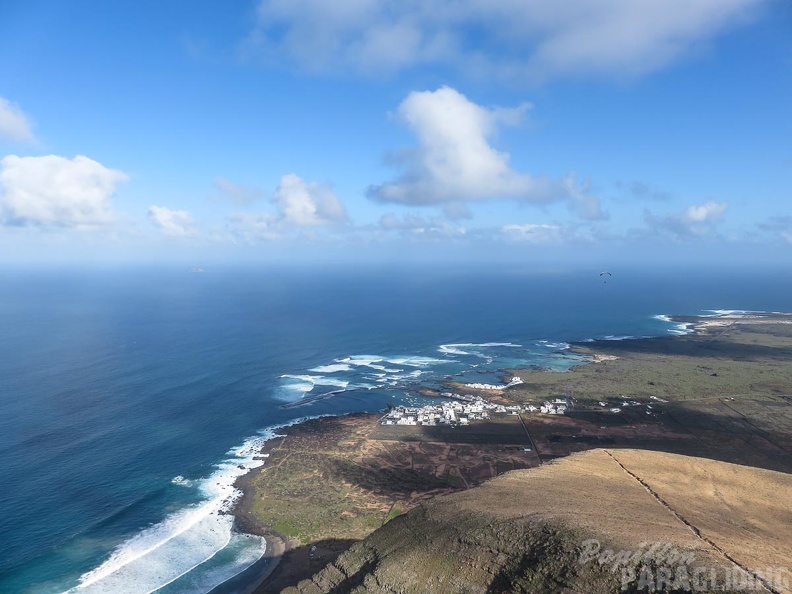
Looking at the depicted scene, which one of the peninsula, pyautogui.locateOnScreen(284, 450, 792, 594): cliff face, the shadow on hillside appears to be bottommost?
the shadow on hillside

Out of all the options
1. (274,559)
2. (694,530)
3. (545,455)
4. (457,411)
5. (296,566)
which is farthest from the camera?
(457,411)

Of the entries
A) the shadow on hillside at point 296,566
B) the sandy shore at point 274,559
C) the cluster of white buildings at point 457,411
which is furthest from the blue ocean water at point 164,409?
the cluster of white buildings at point 457,411

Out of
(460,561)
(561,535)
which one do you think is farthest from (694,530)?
(460,561)

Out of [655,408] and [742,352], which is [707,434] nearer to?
[655,408]

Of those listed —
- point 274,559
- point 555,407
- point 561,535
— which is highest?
point 561,535

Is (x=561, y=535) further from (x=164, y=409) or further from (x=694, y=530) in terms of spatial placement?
(x=164, y=409)

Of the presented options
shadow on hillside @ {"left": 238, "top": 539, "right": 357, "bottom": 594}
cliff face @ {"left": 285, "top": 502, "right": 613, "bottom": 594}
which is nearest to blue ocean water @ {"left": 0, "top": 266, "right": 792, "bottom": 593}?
shadow on hillside @ {"left": 238, "top": 539, "right": 357, "bottom": 594}

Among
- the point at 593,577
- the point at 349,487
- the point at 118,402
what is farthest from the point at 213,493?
the point at 593,577

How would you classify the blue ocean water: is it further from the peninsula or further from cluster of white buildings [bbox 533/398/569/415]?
cluster of white buildings [bbox 533/398/569/415]
